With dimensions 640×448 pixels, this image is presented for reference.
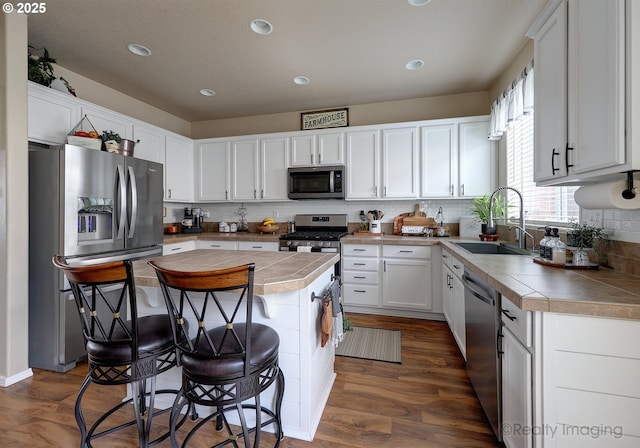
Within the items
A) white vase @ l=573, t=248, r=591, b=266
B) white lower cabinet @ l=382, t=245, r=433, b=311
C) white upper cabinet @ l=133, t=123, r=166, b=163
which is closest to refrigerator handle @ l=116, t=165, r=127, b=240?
white upper cabinet @ l=133, t=123, r=166, b=163

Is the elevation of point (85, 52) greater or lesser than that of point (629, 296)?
greater

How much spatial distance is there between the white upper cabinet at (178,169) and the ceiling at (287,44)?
2.13ft

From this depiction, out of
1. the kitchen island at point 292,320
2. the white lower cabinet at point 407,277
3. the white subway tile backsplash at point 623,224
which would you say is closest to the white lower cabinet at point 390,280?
the white lower cabinet at point 407,277

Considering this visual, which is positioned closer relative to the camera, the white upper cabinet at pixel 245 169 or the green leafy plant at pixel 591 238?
the green leafy plant at pixel 591 238

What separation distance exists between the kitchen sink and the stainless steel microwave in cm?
165

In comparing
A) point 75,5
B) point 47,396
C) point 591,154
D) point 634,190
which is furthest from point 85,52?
point 634,190

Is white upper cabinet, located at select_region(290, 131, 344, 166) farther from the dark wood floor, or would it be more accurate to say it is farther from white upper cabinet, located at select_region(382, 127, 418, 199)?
the dark wood floor

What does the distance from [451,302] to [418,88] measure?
2531 millimetres

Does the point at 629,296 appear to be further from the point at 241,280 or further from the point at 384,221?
the point at 384,221

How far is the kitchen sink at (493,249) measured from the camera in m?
2.24

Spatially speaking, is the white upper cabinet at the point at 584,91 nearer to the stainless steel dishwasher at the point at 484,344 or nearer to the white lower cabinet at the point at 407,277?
the stainless steel dishwasher at the point at 484,344

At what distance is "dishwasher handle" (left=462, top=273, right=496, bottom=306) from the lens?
1.49 metres

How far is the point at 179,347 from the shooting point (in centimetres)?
121

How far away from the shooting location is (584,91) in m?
1.29
